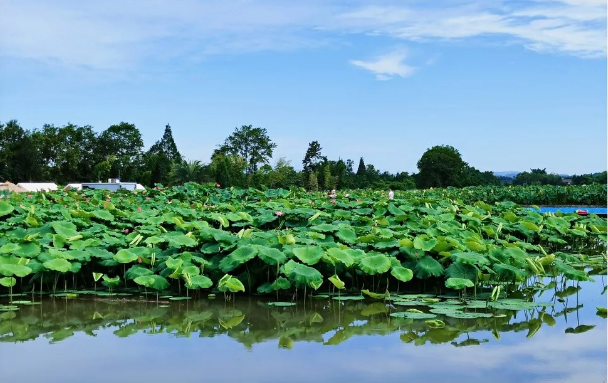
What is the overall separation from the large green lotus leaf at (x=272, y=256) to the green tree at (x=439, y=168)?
39.7 metres

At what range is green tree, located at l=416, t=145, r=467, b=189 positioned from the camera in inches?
1758

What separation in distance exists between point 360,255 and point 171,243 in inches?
64.3

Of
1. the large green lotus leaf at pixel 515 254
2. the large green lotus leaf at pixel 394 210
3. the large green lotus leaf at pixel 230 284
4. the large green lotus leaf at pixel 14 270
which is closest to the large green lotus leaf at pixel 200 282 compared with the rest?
the large green lotus leaf at pixel 230 284

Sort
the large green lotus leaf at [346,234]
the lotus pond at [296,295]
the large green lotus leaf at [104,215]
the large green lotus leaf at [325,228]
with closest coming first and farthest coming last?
1. the lotus pond at [296,295]
2. the large green lotus leaf at [346,234]
3. the large green lotus leaf at [325,228]
4. the large green lotus leaf at [104,215]

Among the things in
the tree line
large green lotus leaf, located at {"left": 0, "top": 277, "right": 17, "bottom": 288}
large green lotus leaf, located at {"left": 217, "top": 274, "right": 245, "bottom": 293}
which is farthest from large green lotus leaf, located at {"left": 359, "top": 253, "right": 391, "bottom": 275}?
the tree line

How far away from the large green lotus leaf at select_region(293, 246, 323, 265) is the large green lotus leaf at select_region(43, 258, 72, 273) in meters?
1.87

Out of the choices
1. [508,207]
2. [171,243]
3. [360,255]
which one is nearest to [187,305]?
[171,243]

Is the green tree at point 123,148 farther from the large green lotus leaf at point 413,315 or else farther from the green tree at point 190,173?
the large green lotus leaf at point 413,315

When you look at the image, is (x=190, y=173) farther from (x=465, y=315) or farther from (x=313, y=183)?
(x=465, y=315)

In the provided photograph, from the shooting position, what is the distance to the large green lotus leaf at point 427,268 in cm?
553

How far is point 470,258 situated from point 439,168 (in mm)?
40042

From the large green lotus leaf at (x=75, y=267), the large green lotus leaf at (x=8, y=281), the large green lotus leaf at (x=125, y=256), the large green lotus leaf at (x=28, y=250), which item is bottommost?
the large green lotus leaf at (x=8, y=281)

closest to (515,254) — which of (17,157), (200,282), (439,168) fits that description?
(200,282)

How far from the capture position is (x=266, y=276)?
5.78 metres
